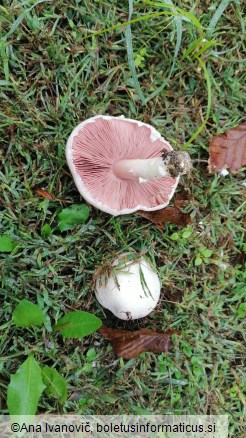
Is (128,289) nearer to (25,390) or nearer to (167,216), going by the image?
(167,216)

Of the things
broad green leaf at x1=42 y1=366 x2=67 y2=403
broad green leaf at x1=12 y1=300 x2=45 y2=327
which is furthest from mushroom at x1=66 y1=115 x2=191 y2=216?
broad green leaf at x1=42 y1=366 x2=67 y2=403

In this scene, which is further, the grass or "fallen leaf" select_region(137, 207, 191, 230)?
"fallen leaf" select_region(137, 207, 191, 230)

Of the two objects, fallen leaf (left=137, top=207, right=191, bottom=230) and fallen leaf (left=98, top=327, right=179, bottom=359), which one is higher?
fallen leaf (left=137, top=207, right=191, bottom=230)

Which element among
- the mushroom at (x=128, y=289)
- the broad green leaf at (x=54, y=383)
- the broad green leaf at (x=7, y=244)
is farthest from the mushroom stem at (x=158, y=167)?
the broad green leaf at (x=54, y=383)

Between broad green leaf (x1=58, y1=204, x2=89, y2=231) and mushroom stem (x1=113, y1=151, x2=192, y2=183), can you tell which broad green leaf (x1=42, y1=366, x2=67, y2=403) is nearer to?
broad green leaf (x1=58, y1=204, x2=89, y2=231)

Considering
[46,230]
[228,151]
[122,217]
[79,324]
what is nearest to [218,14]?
[228,151]

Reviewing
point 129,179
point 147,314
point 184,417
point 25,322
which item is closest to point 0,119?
point 129,179

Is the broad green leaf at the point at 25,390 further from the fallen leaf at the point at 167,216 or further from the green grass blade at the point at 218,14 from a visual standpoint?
the green grass blade at the point at 218,14
